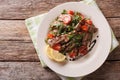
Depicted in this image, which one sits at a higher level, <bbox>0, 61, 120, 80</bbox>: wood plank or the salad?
the salad

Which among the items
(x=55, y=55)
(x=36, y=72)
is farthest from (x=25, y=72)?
(x=55, y=55)

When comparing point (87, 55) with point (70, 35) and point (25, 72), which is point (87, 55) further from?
point (25, 72)

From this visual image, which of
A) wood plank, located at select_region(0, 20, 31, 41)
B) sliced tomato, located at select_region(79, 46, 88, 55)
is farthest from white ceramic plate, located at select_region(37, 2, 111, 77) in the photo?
wood plank, located at select_region(0, 20, 31, 41)

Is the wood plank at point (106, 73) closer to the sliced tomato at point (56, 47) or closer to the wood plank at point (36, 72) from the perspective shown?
the wood plank at point (36, 72)

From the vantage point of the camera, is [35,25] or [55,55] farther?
[35,25]

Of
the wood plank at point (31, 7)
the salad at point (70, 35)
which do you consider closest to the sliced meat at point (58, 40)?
the salad at point (70, 35)

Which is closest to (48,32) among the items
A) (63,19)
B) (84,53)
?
(63,19)

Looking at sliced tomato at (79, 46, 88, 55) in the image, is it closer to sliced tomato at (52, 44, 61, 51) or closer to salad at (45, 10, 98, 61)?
salad at (45, 10, 98, 61)
